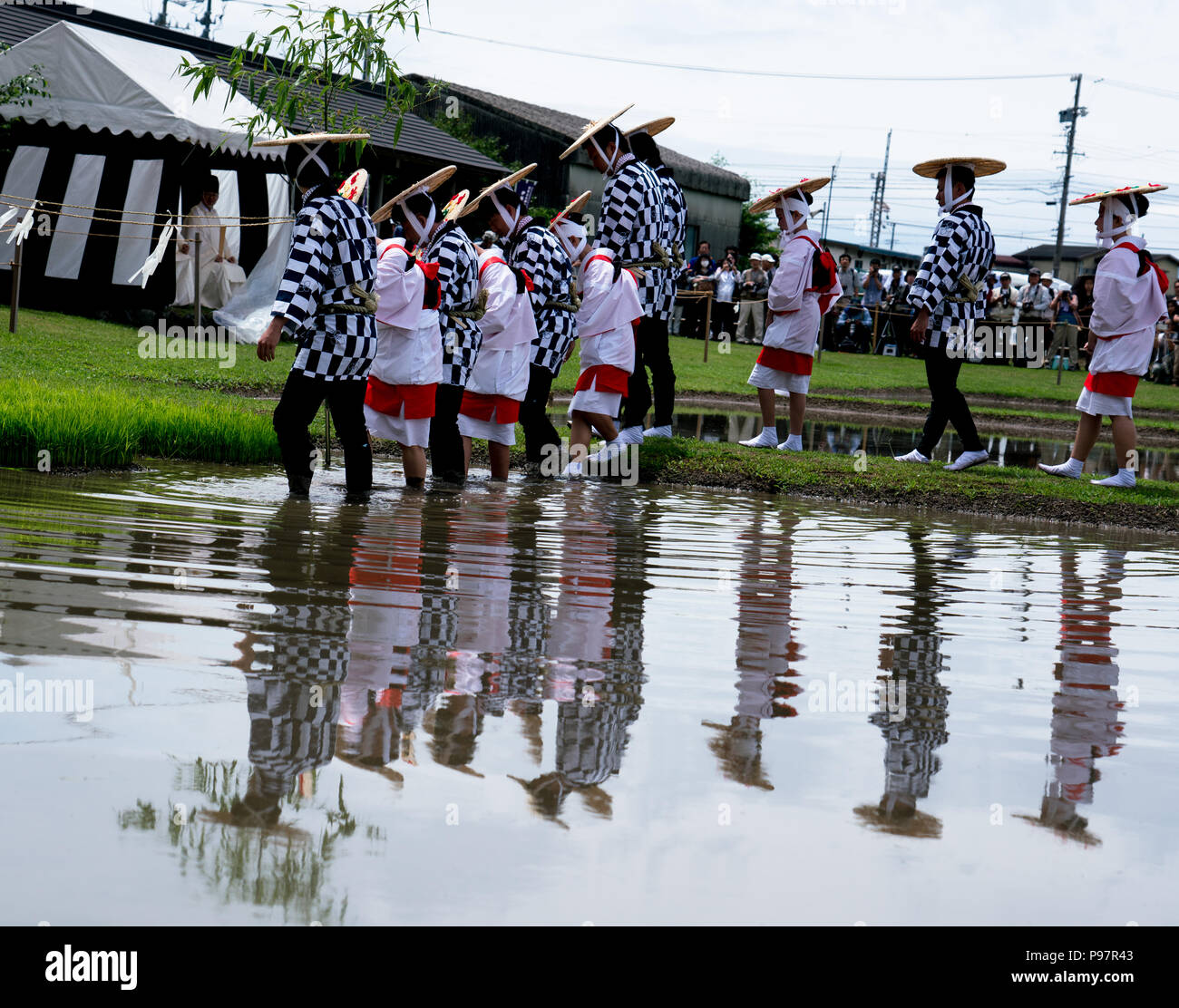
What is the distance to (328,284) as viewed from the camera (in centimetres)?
704

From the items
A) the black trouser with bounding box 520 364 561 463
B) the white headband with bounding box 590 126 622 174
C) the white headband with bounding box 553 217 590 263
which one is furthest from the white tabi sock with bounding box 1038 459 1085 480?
the white headband with bounding box 590 126 622 174

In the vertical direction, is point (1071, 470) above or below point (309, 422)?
below

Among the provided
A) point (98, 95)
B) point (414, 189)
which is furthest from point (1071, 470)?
point (98, 95)

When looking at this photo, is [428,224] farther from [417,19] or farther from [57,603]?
[57,603]

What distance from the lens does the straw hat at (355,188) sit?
718 cm

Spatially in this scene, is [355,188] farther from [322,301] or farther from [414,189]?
[414,189]

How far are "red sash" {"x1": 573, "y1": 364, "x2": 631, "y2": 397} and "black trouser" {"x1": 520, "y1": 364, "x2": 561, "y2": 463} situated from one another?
0.33 metres

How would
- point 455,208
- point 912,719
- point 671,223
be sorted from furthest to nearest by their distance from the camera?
point 671,223 → point 455,208 → point 912,719

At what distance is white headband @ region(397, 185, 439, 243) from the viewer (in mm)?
7980

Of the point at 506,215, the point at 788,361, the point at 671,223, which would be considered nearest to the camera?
the point at 506,215

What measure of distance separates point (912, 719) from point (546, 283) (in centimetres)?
614

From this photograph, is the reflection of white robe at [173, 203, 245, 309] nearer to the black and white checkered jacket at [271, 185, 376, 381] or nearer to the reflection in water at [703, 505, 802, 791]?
the black and white checkered jacket at [271, 185, 376, 381]

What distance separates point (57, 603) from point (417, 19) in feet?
20.9
